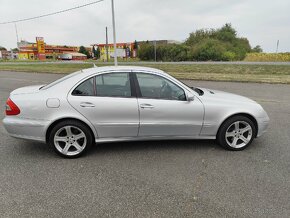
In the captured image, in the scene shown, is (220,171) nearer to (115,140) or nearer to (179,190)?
(179,190)

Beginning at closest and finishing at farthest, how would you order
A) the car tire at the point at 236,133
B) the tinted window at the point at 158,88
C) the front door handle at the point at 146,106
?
the front door handle at the point at 146,106 → the tinted window at the point at 158,88 → the car tire at the point at 236,133

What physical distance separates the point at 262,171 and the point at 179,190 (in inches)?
51.6

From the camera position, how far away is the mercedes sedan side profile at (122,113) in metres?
3.39

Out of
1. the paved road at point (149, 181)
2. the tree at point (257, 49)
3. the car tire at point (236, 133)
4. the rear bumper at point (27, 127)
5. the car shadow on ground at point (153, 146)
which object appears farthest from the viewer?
the tree at point (257, 49)

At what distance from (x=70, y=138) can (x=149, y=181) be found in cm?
147

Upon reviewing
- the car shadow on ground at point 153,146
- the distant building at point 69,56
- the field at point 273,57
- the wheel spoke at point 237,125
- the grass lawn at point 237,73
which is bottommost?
the car shadow on ground at point 153,146

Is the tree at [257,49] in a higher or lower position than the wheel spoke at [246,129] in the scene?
higher

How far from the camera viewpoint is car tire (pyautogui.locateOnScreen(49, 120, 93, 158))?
3.43m

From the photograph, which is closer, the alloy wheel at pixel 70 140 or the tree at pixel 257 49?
the alloy wheel at pixel 70 140

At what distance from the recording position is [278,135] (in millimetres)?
4445

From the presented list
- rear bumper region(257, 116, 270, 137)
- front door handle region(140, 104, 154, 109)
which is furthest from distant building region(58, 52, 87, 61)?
rear bumper region(257, 116, 270, 137)

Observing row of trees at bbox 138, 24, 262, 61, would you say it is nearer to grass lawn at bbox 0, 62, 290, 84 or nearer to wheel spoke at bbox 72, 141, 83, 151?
grass lawn at bbox 0, 62, 290, 84

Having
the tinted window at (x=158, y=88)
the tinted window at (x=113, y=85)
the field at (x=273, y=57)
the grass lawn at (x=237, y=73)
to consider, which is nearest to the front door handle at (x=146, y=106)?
the tinted window at (x=158, y=88)

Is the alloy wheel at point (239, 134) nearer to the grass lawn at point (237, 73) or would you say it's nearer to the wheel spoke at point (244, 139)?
the wheel spoke at point (244, 139)
